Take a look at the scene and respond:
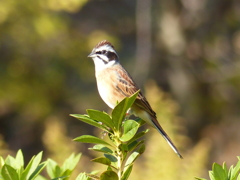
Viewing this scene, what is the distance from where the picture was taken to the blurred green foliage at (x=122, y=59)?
7844 mm

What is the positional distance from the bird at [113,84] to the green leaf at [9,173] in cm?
184

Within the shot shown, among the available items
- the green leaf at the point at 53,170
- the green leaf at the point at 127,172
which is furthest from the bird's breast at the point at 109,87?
the green leaf at the point at 127,172

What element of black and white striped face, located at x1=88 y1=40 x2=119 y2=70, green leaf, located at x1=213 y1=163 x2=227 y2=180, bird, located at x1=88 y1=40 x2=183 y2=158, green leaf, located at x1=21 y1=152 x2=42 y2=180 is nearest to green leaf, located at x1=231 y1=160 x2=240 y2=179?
green leaf, located at x1=213 y1=163 x2=227 y2=180

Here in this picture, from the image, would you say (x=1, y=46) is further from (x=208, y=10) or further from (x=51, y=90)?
(x=208, y=10)

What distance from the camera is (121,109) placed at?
1.45 m

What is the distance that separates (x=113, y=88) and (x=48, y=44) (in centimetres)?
505

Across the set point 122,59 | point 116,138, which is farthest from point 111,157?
point 122,59

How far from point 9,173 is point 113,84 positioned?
2175 millimetres

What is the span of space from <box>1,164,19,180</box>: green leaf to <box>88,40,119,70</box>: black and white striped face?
7.14 ft

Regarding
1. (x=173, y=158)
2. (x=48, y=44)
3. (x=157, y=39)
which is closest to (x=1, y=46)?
(x=48, y=44)

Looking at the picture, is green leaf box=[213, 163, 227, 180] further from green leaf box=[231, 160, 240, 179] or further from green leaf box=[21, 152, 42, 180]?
green leaf box=[21, 152, 42, 180]

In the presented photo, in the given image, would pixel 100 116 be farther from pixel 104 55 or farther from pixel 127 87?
pixel 104 55

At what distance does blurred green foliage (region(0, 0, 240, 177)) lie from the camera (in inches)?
309

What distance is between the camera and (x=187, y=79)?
10.6 meters
